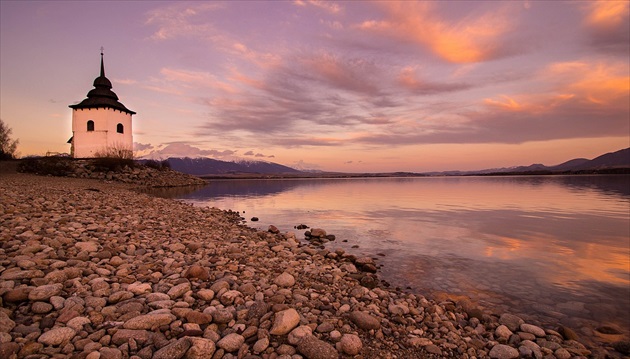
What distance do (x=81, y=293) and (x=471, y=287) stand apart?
8.82m

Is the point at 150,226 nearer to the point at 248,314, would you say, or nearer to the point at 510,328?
the point at 248,314

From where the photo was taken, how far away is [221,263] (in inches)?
288

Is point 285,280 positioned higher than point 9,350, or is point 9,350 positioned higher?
point 9,350

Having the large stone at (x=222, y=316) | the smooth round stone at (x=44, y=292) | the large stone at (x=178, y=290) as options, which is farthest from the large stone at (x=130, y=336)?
the smooth round stone at (x=44, y=292)

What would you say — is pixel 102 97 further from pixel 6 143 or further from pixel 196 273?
pixel 196 273

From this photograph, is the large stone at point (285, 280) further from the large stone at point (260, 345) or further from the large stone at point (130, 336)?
the large stone at point (130, 336)

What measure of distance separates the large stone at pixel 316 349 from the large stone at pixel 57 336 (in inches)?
114

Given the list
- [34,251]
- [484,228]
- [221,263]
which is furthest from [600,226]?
[34,251]

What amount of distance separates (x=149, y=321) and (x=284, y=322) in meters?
1.91

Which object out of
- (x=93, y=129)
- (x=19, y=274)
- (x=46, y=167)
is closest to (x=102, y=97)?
(x=93, y=129)

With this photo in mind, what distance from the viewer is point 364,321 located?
A: 512 cm

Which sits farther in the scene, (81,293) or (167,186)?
(167,186)

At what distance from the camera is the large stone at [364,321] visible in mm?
5074

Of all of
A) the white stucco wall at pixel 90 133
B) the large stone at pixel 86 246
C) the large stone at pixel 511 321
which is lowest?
the large stone at pixel 511 321
